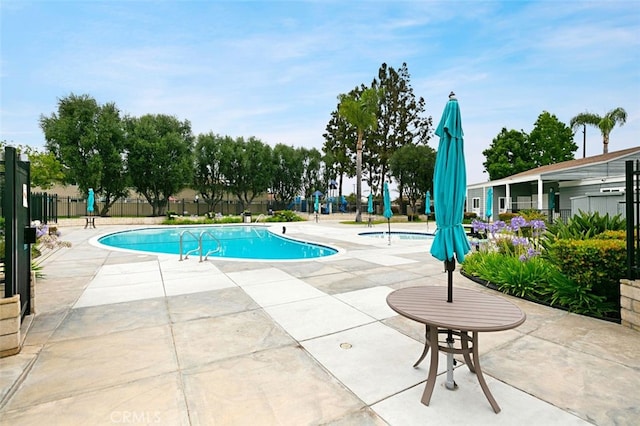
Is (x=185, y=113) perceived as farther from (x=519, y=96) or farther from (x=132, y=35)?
(x=519, y=96)

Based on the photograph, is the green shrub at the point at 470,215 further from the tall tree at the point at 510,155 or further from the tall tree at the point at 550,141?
the tall tree at the point at 550,141

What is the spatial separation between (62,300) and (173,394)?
140 inches

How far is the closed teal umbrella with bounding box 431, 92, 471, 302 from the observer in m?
2.43

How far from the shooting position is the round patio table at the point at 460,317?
1.97 metres

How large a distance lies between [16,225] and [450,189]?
13.3 ft

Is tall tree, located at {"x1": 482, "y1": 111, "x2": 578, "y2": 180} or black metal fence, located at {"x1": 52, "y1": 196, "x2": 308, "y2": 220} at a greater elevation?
tall tree, located at {"x1": 482, "y1": 111, "x2": 578, "y2": 180}

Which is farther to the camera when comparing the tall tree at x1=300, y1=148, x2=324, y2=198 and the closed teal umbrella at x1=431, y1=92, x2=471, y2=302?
the tall tree at x1=300, y1=148, x2=324, y2=198

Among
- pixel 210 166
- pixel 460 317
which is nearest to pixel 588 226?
pixel 460 317

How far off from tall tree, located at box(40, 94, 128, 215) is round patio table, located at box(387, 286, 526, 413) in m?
25.3

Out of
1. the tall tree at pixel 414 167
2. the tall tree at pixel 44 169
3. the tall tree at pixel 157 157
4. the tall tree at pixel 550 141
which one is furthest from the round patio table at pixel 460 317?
the tall tree at pixel 550 141

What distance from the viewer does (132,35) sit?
11.0 meters

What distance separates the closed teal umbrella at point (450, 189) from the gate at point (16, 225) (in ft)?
12.5

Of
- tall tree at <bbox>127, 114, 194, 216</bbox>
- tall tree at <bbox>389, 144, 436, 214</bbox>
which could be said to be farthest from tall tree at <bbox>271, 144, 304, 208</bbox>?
tall tree at <bbox>389, 144, 436, 214</bbox>

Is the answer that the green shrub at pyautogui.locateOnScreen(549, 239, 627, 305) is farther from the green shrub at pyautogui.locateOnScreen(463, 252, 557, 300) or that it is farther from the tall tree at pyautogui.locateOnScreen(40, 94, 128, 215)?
the tall tree at pyautogui.locateOnScreen(40, 94, 128, 215)
